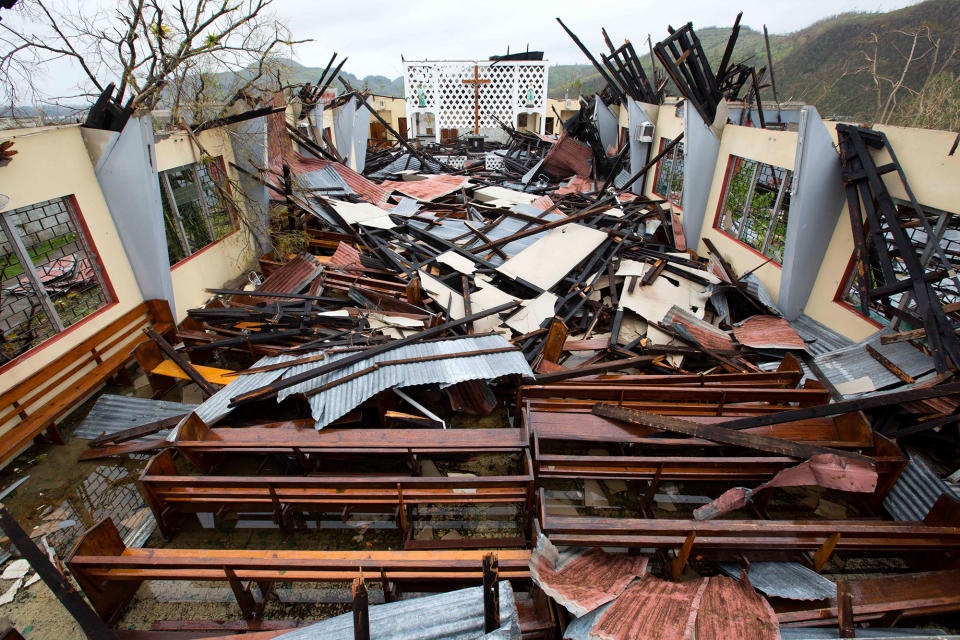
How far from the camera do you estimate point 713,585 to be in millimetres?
3260

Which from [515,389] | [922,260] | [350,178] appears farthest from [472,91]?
[922,260]

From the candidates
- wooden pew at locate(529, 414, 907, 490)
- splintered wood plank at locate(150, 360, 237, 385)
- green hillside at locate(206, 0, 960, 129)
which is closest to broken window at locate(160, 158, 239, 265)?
splintered wood plank at locate(150, 360, 237, 385)

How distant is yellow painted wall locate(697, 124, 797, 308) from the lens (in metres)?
7.64

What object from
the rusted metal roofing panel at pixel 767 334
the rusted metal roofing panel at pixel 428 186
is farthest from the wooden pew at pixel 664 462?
the rusted metal roofing panel at pixel 428 186

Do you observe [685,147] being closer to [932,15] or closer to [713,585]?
[713,585]

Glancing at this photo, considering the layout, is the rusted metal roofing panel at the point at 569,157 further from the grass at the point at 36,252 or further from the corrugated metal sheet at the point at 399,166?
the grass at the point at 36,252

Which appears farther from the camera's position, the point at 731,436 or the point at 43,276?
the point at 43,276

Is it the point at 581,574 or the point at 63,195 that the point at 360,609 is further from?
the point at 63,195

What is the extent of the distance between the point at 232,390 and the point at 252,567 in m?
2.84

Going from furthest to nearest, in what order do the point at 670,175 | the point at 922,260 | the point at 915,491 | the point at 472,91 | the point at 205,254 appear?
the point at 472,91 → the point at 670,175 → the point at 205,254 → the point at 922,260 → the point at 915,491

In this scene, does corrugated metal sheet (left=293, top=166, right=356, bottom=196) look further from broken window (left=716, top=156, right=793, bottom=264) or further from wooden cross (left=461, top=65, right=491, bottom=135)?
wooden cross (left=461, top=65, right=491, bottom=135)

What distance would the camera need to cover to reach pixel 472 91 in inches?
943

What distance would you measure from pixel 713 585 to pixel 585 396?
8.46ft

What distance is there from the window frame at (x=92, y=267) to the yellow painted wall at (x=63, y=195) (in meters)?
0.02
